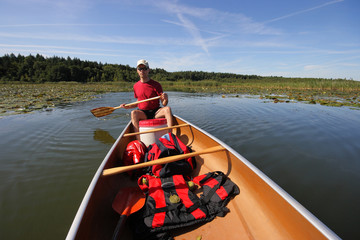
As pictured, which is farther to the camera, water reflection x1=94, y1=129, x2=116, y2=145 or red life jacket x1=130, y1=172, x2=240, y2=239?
water reflection x1=94, y1=129, x2=116, y2=145

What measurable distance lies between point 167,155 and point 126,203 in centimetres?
68

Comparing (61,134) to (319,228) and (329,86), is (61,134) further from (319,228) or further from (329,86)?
(329,86)

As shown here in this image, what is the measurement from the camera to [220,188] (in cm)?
158

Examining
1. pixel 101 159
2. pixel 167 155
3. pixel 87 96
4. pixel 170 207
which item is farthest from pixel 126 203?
pixel 87 96

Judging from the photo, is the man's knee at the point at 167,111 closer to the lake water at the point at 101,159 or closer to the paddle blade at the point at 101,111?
the lake water at the point at 101,159

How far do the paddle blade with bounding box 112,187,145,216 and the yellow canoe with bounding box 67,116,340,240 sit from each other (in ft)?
0.21

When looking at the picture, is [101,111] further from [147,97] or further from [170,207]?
[170,207]

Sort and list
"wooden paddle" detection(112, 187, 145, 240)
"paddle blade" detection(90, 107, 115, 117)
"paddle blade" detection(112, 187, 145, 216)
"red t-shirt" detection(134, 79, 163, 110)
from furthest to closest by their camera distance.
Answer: "paddle blade" detection(90, 107, 115, 117) < "red t-shirt" detection(134, 79, 163, 110) < "paddle blade" detection(112, 187, 145, 216) < "wooden paddle" detection(112, 187, 145, 240)

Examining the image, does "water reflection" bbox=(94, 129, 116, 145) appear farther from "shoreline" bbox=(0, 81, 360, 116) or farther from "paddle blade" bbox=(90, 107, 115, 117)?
"shoreline" bbox=(0, 81, 360, 116)

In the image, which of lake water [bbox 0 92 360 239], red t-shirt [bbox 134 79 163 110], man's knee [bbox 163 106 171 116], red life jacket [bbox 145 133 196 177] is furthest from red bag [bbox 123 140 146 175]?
red t-shirt [bbox 134 79 163 110]

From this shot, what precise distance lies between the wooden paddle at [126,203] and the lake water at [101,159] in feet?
1.93

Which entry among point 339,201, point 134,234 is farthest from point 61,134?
point 339,201

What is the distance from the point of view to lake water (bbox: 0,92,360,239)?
165 centimetres

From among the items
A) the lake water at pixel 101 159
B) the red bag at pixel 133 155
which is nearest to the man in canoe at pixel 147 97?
the red bag at pixel 133 155
